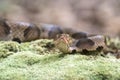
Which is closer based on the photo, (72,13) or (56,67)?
(56,67)

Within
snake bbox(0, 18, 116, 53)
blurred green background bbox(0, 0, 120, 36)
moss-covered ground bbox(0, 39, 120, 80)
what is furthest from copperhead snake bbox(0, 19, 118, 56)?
blurred green background bbox(0, 0, 120, 36)

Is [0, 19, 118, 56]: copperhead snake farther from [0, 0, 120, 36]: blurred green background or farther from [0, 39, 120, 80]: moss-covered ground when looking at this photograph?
[0, 0, 120, 36]: blurred green background

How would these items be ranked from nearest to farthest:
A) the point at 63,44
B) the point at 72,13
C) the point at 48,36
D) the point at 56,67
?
the point at 56,67 → the point at 63,44 → the point at 48,36 → the point at 72,13

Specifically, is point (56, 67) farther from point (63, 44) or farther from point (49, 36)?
point (49, 36)

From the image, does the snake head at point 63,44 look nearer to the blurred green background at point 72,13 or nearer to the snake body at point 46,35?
the snake body at point 46,35

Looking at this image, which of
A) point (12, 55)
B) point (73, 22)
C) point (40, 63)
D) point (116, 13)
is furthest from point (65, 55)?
point (116, 13)

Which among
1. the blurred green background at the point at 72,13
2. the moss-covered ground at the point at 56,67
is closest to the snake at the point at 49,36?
the moss-covered ground at the point at 56,67

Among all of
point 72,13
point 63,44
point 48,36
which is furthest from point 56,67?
point 72,13
